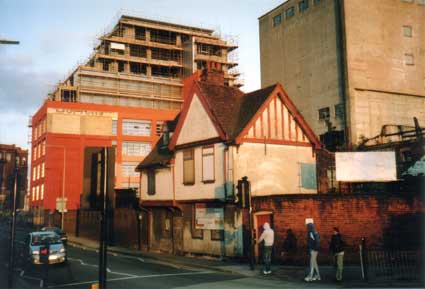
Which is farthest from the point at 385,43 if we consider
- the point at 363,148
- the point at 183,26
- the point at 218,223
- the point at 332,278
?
the point at 183,26

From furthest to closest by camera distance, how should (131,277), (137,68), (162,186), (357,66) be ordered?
(137,68), (357,66), (162,186), (131,277)

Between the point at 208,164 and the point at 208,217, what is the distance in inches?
118

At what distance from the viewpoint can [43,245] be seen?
66.6 ft

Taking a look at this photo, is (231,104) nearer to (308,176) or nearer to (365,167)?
(308,176)

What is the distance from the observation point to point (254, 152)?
2480 cm

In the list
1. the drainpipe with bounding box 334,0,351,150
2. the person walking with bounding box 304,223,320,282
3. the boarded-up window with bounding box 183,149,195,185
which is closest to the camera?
the person walking with bounding box 304,223,320,282

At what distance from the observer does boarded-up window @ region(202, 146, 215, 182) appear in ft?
82.1

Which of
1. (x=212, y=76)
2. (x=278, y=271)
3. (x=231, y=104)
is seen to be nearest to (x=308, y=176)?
(x=231, y=104)

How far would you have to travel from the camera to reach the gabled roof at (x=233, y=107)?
24881mm

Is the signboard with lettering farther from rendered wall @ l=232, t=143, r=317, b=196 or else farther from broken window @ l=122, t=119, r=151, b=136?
broken window @ l=122, t=119, r=151, b=136

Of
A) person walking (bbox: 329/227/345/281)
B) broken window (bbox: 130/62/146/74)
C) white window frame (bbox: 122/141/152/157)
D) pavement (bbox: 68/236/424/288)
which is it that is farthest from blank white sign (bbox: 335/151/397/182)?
broken window (bbox: 130/62/146/74)

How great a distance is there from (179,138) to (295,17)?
31905mm

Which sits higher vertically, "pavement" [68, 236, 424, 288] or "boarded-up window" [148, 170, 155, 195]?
"boarded-up window" [148, 170, 155, 195]

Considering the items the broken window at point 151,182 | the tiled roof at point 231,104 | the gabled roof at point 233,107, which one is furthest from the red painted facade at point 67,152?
the tiled roof at point 231,104
